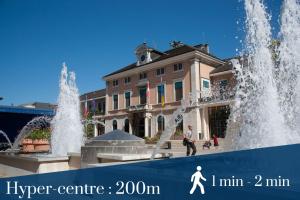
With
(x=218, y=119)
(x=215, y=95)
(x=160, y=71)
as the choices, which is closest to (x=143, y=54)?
(x=160, y=71)

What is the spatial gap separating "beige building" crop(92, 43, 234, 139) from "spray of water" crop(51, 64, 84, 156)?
1417 centimetres

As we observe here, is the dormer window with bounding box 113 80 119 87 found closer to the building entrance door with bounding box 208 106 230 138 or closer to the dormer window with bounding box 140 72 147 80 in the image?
the dormer window with bounding box 140 72 147 80

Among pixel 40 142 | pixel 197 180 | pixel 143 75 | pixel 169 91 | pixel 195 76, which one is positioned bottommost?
pixel 197 180

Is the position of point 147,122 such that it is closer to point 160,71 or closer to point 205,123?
point 160,71

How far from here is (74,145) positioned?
13.6 m

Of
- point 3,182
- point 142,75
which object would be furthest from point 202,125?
point 3,182

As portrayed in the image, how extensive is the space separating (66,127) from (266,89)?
948cm

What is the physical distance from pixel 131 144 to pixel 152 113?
91.6 ft

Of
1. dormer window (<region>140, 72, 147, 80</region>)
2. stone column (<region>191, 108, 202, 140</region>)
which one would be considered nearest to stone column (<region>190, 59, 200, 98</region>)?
stone column (<region>191, 108, 202, 140</region>)

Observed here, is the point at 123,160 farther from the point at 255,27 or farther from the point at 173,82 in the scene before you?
the point at 173,82

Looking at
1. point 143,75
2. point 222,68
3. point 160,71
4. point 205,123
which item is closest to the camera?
point 205,123

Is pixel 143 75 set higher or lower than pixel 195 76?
higher

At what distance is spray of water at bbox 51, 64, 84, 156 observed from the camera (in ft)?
44.0

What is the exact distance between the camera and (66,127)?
47.0 feet
